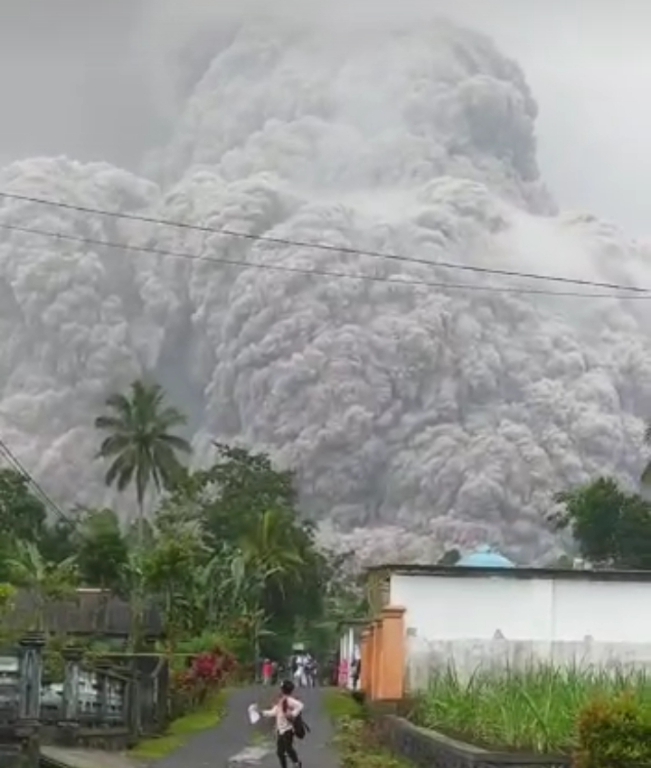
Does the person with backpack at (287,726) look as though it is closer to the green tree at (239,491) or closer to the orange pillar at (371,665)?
the orange pillar at (371,665)

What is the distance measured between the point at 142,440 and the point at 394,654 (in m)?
47.5

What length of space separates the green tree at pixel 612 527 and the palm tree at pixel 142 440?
716 inches

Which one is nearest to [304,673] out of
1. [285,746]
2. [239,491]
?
[239,491]

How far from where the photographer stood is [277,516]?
64.7 m

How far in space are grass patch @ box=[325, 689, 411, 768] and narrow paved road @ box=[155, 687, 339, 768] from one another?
20 cm

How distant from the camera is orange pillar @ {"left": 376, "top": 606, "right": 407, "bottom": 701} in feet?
79.6

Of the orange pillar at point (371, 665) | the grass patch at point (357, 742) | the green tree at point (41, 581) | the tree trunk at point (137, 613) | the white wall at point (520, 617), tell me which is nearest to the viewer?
the grass patch at point (357, 742)

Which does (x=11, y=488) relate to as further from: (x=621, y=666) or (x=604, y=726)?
(x=604, y=726)

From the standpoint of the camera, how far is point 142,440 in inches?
2790

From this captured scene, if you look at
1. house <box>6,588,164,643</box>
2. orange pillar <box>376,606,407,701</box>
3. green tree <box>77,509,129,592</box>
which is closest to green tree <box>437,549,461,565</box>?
green tree <box>77,509,129,592</box>

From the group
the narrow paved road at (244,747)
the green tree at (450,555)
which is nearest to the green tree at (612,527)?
the green tree at (450,555)

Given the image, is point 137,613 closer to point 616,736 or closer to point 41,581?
point 41,581

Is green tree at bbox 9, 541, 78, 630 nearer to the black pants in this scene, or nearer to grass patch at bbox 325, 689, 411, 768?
grass patch at bbox 325, 689, 411, 768

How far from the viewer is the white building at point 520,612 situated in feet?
79.5
